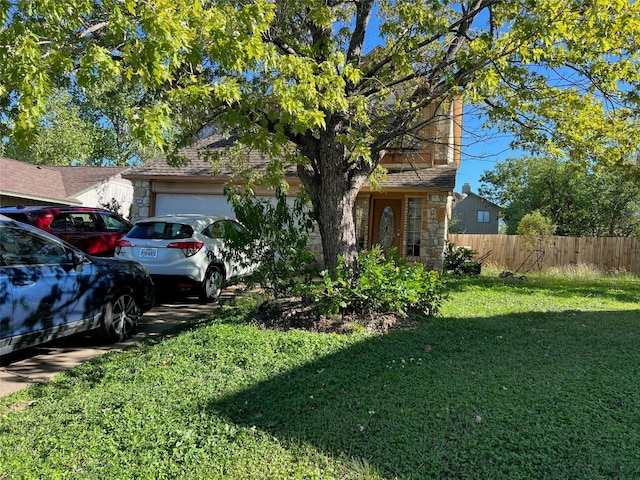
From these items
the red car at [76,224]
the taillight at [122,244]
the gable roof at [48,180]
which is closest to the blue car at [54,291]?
the taillight at [122,244]

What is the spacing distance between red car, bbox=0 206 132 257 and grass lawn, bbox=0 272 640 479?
5.37 meters

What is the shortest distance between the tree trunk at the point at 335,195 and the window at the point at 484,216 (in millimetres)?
37123

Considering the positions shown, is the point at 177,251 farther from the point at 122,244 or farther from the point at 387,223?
the point at 387,223

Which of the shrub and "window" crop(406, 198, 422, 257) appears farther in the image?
"window" crop(406, 198, 422, 257)

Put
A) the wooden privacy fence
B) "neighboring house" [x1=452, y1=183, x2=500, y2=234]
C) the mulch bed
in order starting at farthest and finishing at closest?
"neighboring house" [x1=452, y1=183, x2=500, y2=234] < the wooden privacy fence < the mulch bed

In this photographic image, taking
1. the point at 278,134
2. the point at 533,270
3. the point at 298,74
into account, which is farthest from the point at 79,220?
the point at 533,270

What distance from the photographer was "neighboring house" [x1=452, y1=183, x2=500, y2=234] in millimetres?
40156

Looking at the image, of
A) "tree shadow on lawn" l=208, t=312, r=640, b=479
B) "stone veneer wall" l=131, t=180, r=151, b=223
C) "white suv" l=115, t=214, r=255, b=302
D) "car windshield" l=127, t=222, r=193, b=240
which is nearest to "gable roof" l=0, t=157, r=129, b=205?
"stone veneer wall" l=131, t=180, r=151, b=223

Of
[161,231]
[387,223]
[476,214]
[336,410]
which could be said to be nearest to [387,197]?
[387,223]

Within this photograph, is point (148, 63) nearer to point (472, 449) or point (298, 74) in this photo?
point (298, 74)

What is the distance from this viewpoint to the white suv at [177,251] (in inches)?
316

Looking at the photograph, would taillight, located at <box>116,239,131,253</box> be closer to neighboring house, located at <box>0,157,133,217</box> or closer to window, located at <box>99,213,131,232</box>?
window, located at <box>99,213,131,232</box>

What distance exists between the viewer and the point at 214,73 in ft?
22.5

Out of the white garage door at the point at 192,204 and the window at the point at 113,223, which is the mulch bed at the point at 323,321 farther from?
the white garage door at the point at 192,204
